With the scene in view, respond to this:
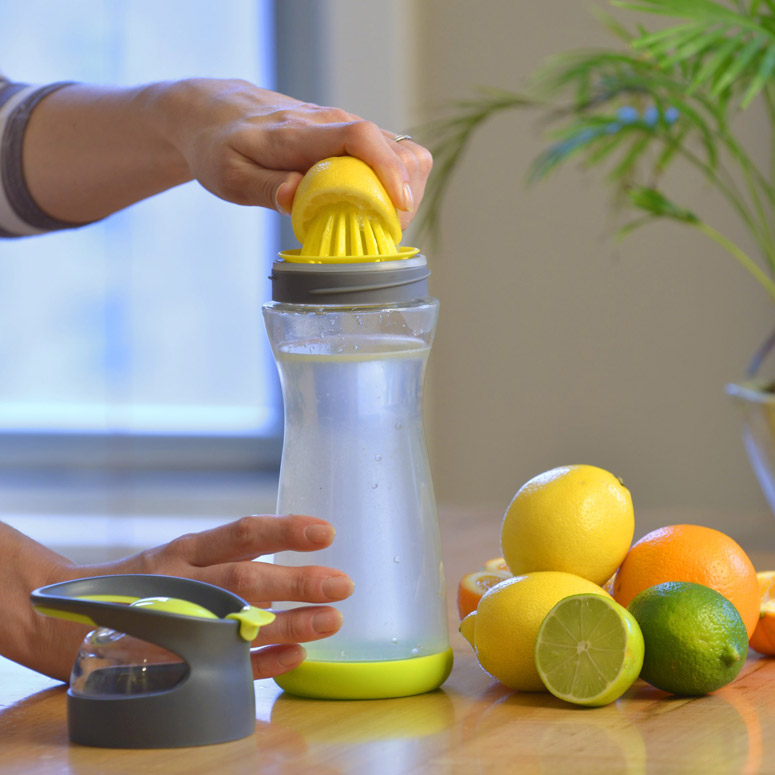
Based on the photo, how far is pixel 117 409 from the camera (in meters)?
3.44

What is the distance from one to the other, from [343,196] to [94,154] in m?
0.53

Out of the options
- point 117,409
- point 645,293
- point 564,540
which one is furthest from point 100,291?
point 564,540

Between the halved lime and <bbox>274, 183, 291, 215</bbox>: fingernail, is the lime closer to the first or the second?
the halved lime

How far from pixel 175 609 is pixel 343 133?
0.34m

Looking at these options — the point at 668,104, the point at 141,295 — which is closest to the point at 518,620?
the point at 668,104

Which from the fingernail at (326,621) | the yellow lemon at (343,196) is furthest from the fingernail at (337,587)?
the yellow lemon at (343,196)

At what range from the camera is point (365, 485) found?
77 cm

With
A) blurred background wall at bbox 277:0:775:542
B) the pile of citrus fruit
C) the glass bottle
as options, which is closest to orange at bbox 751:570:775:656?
the pile of citrus fruit

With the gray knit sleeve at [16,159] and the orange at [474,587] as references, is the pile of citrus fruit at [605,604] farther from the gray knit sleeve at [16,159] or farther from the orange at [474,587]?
the gray knit sleeve at [16,159]

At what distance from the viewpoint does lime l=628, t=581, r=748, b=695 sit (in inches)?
29.4

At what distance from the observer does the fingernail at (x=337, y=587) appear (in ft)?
2.41

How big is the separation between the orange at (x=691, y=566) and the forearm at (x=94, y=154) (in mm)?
579

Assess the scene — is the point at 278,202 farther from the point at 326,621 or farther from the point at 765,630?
the point at 765,630

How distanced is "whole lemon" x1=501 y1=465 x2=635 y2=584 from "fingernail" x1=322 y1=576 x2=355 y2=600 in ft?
0.45
